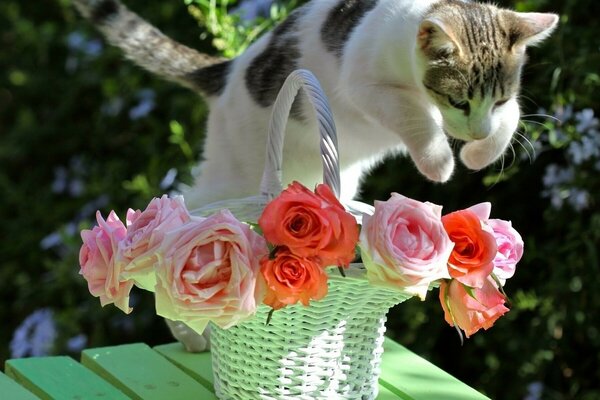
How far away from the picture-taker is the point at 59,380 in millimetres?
1728

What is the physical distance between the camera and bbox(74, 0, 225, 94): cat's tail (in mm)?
2277

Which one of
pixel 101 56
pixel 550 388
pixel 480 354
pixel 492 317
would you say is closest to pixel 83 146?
pixel 101 56

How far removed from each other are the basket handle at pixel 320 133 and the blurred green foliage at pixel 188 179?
546 millimetres

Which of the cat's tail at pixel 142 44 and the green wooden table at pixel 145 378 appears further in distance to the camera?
the cat's tail at pixel 142 44

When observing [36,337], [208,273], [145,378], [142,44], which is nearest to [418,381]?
[145,378]

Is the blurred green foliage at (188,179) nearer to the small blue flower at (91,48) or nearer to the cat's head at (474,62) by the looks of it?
the small blue flower at (91,48)

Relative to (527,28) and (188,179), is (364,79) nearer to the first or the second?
(527,28)

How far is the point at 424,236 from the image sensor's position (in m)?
1.35

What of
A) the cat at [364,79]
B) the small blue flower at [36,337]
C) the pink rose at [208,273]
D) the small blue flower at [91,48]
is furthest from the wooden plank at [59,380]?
the small blue flower at [91,48]

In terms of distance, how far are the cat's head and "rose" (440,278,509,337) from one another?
45 centimetres

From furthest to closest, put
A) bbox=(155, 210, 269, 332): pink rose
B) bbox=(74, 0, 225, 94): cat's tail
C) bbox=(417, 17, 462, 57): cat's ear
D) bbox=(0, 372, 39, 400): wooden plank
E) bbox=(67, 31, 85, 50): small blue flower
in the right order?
bbox=(67, 31, 85, 50): small blue flower, bbox=(74, 0, 225, 94): cat's tail, bbox=(417, 17, 462, 57): cat's ear, bbox=(0, 372, 39, 400): wooden plank, bbox=(155, 210, 269, 332): pink rose

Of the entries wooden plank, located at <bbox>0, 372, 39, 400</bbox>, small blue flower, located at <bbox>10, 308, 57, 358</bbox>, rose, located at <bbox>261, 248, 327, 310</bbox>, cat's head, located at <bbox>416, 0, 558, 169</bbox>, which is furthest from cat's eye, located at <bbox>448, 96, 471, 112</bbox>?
small blue flower, located at <bbox>10, 308, 57, 358</bbox>

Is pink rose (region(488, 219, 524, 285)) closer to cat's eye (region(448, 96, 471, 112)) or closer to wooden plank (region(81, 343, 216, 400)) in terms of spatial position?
cat's eye (region(448, 96, 471, 112))

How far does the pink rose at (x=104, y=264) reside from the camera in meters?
1.42
